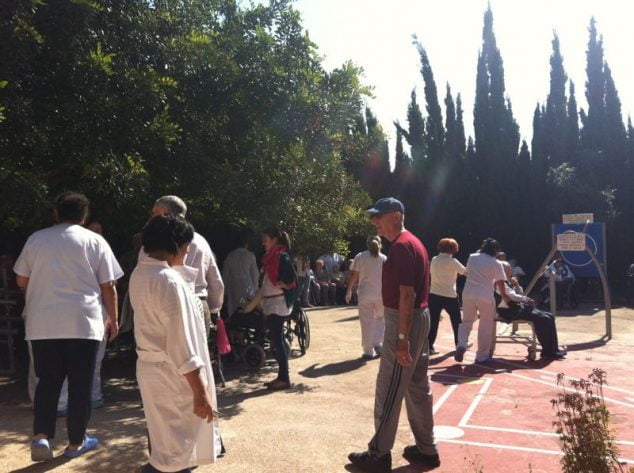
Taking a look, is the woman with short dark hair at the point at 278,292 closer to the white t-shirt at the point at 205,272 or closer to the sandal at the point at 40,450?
the white t-shirt at the point at 205,272

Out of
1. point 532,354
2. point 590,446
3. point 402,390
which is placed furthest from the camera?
point 532,354

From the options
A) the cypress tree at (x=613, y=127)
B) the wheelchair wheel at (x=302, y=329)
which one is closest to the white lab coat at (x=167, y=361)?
the wheelchair wheel at (x=302, y=329)

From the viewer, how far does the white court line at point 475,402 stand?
595 centimetres

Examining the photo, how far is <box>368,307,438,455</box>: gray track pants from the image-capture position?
14.4 feet

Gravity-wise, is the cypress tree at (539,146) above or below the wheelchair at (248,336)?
above

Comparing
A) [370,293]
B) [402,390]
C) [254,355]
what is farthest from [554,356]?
[402,390]

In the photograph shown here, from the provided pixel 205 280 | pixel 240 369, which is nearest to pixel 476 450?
pixel 205 280

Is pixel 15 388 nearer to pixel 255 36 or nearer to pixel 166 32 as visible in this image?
pixel 166 32

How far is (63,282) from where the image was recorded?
4434 mm

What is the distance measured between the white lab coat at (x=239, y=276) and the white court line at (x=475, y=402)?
3.27 metres

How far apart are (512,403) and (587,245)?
9.64 m

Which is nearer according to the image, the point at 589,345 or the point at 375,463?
the point at 375,463

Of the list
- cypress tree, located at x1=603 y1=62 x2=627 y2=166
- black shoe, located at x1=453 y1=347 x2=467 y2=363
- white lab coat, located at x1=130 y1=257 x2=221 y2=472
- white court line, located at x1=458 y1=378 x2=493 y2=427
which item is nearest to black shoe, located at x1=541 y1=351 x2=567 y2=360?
black shoe, located at x1=453 y1=347 x2=467 y2=363

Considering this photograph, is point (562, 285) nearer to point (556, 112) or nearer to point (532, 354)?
point (532, 354)
